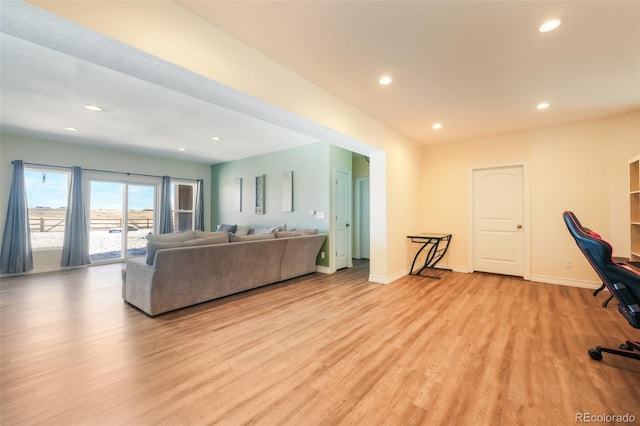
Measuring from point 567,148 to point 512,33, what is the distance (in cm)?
310

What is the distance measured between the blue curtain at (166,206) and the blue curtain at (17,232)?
2.30 m

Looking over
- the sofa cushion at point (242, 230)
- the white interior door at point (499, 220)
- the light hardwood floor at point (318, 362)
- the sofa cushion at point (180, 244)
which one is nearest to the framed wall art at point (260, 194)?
the sofa cushion at point (242, 230)

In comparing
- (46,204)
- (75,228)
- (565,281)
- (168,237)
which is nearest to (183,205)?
(75,228)

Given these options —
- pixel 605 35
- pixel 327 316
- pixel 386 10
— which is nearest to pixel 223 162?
pixel 327 316

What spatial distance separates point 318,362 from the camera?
197 centimetres

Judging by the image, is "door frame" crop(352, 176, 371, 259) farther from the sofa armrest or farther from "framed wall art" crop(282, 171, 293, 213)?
the sofa armrest

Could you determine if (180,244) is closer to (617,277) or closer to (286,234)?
(286,234)

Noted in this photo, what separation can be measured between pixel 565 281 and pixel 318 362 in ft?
14.2

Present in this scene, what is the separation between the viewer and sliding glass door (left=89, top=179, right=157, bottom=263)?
5934 mm

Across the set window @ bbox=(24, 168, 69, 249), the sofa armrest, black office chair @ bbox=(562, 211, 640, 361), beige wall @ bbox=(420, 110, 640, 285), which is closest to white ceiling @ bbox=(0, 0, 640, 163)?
beige wall @ bbox=(420, 110, 640, 285)

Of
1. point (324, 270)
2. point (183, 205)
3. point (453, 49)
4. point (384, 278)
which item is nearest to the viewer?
point (453, 49)

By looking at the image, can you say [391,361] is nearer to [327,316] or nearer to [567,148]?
[327,316]

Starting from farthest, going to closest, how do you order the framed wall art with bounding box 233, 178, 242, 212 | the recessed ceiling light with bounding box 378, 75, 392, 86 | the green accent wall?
the framed wall art with bounding box 233, 178, 242, 212
the green accent wall
the recessed ceiling light with bounding box 378, 75, 392, 86

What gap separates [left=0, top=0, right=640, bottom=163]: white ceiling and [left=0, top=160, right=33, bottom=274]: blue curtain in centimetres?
125
